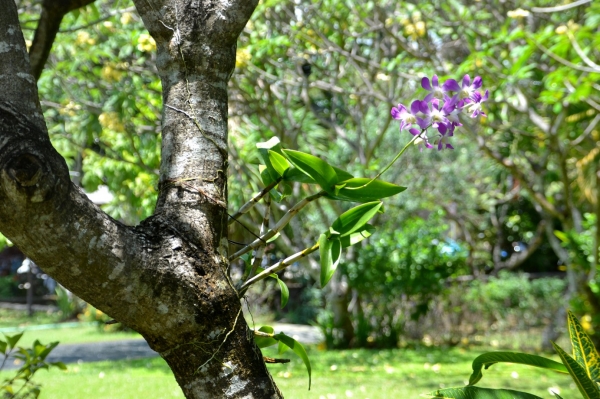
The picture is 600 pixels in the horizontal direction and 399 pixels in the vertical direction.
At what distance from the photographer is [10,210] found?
1016 mm

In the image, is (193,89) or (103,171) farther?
(103,171)

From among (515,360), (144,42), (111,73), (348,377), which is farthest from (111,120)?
(515,360)

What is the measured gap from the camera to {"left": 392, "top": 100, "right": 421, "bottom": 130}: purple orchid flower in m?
1.45

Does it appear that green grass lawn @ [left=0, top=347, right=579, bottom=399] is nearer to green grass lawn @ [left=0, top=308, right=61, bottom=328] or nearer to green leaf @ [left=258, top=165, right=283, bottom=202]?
green leaf @ [left=258, top=165, right=283, bottom=202]

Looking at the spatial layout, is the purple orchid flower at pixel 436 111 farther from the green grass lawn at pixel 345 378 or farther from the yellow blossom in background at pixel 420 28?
the yellow blossom in background at pixel 420 28

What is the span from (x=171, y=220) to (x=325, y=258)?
33cm

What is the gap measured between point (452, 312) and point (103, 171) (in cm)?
501

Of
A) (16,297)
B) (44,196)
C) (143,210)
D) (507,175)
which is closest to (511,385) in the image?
(143,210)

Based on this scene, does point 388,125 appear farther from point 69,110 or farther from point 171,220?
point 171,220

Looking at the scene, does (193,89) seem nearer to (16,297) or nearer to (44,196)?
(44,196)

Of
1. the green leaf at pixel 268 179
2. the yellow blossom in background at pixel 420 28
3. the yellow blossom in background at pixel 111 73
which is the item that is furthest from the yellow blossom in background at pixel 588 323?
the green leaf at pixel 268 179

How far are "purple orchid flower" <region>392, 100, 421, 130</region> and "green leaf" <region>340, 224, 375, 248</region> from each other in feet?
0.86

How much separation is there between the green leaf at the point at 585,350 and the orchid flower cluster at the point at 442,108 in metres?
0.52

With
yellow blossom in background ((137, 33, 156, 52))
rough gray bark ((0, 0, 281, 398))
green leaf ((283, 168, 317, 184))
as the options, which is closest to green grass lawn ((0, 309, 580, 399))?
yellow blossom in background ((137, 33, 156, 52))
